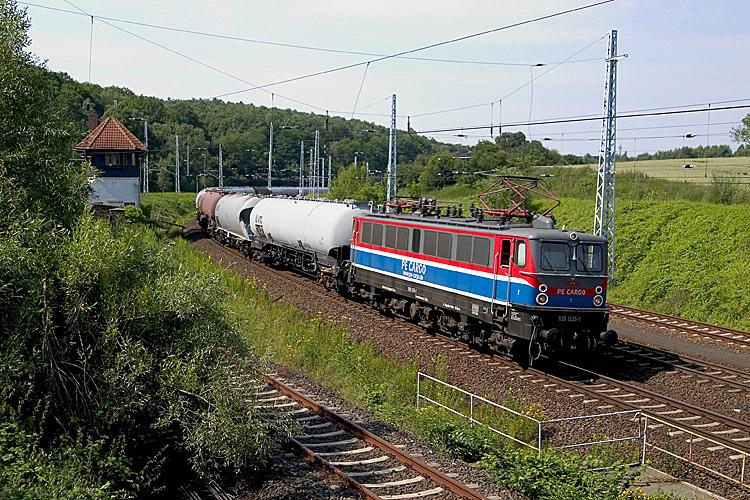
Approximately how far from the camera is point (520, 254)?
17.7 m

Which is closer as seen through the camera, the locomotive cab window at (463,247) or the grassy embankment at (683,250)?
the locomotive cab window at (463,247)

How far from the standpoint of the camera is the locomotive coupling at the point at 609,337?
17.9 m

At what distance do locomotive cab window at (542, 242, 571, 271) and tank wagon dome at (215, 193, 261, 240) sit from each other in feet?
77.4

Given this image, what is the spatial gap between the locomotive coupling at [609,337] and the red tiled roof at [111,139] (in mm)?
33363

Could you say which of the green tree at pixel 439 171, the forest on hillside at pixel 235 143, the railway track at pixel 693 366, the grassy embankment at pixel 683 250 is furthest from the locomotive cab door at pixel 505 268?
the forest on hillside at pixel 235 143

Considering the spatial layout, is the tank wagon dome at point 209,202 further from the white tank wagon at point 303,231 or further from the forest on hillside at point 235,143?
the forest on hillside at point 235,143

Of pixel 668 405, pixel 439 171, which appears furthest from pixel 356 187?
pixel 668 405

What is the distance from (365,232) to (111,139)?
2490 cm

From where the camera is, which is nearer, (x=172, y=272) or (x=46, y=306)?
(x=46, y=306)

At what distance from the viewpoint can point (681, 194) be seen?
38.2 metres

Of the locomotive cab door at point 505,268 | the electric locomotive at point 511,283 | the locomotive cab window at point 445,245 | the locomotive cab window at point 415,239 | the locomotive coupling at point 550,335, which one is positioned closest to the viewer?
the locomotive coupling at point 550,335

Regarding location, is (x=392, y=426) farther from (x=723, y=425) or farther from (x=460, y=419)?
(x=723, y=425)

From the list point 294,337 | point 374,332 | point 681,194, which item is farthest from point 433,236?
point 681,194

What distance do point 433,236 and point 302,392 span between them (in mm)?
7788
